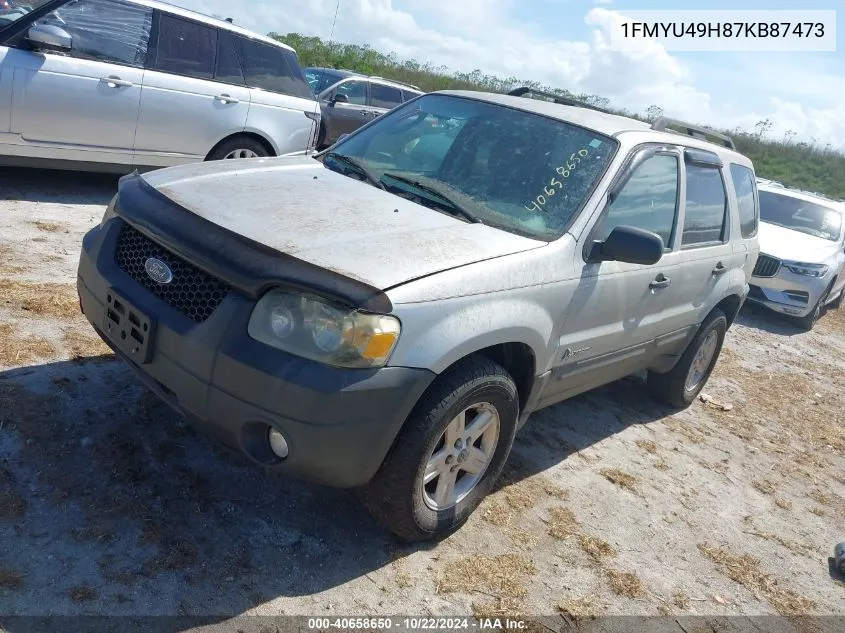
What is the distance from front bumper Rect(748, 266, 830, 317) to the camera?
929 cm

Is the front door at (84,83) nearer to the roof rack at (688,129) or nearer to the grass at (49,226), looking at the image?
the grass at (49,226)

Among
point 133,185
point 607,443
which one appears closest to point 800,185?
point 607,443

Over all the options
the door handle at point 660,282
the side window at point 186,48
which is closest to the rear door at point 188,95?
the side window at point 186,48

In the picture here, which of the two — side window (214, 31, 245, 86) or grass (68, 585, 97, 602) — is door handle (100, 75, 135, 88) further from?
grass (68, 585, 97, 602)

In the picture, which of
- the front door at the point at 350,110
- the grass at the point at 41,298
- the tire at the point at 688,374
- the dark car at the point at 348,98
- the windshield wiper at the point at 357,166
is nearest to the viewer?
the windshield wiper at the point at 357,166

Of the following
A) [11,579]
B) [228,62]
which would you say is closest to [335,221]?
[11,579]

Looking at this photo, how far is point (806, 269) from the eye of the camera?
9297mm

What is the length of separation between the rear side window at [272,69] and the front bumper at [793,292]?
20.1 ft

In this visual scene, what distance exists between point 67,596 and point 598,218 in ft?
8.89

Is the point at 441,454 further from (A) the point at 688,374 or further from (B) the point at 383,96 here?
(B) the point at 383,96

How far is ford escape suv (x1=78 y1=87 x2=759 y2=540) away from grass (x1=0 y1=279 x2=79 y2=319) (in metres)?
1.44

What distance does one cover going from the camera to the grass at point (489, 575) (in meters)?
3.03

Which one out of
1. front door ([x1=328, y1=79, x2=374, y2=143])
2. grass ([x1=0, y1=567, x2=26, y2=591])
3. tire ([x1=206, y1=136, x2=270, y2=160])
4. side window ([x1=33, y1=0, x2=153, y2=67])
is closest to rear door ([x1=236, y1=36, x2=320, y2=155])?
tire ([x1=206, y1=136, x2=270, y2=160])

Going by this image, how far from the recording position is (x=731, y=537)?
400cm
